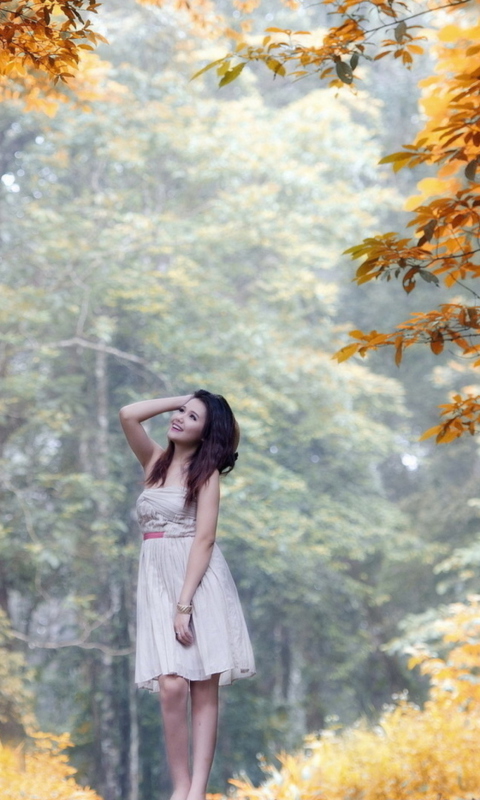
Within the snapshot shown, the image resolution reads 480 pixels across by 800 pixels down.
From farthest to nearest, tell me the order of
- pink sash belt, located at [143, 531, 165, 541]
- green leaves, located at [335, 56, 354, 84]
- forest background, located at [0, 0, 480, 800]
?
forest background, located at [0, 0, 480, 800] < pink sash belt, located at [143, 531, 165, 541] < green leaves, located at [335, 56, 354, 84]

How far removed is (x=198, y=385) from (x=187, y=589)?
227 inches

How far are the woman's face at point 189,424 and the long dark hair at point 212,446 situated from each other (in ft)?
0.05

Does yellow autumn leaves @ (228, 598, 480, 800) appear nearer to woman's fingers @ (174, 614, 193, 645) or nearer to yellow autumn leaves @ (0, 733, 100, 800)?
yellow autumn leaves @ (0, 733, 100, 800)

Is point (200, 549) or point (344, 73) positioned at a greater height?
point (344, 73)

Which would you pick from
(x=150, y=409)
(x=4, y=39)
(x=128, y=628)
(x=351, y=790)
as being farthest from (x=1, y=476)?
(x=4, y=39)

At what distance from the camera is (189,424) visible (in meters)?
2.22

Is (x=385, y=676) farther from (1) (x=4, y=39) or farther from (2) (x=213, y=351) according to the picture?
(1) (x=4, y=39)

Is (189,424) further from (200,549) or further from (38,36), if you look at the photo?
(38,36)

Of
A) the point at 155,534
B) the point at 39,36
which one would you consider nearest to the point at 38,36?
the point at 39,36

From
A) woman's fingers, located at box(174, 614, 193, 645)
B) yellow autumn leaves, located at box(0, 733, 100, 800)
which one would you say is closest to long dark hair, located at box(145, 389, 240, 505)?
woman's fingers, located at box(174, 614, 193, 645)

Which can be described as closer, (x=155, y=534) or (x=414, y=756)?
(x=155, y=534)

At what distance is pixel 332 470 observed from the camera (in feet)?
31.5

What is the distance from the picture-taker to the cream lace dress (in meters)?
2.04

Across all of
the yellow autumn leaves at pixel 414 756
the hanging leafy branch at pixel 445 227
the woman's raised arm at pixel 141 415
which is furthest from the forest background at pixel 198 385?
the hanging leafy branch at pixel 445 227
